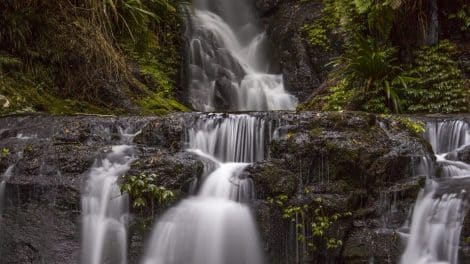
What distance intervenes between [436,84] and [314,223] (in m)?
4.84

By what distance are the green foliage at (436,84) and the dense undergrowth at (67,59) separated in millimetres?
4740

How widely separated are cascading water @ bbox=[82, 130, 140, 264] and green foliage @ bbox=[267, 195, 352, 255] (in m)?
1.80

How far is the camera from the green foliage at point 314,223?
5520 millimetres

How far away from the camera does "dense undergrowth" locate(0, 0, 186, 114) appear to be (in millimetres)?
8500

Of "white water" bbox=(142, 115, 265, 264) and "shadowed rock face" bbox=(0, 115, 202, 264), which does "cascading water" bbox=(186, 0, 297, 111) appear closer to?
"shadowed rock face" bbox=(0, 115, 202, 264)

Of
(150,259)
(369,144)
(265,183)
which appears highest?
A: (369,144)

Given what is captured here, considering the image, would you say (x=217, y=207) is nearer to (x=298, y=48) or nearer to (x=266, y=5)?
(x=298, y=48)

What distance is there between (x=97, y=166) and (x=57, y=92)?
3.67m

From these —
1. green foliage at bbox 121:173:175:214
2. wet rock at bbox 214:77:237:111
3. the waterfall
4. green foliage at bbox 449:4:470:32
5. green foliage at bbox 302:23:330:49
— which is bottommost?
green foliage at bbox 121:173:175:214

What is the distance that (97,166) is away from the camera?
5996 millimetres

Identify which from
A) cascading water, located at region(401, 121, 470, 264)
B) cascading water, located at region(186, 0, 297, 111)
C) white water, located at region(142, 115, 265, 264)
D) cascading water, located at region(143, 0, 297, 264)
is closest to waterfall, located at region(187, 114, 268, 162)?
cascading water, located at region(143, 0, 297, 264)

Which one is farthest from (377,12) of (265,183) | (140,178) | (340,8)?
(140,178)

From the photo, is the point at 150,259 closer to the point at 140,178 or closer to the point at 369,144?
the point at 140,178

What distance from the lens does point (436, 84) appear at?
29.9 feet
